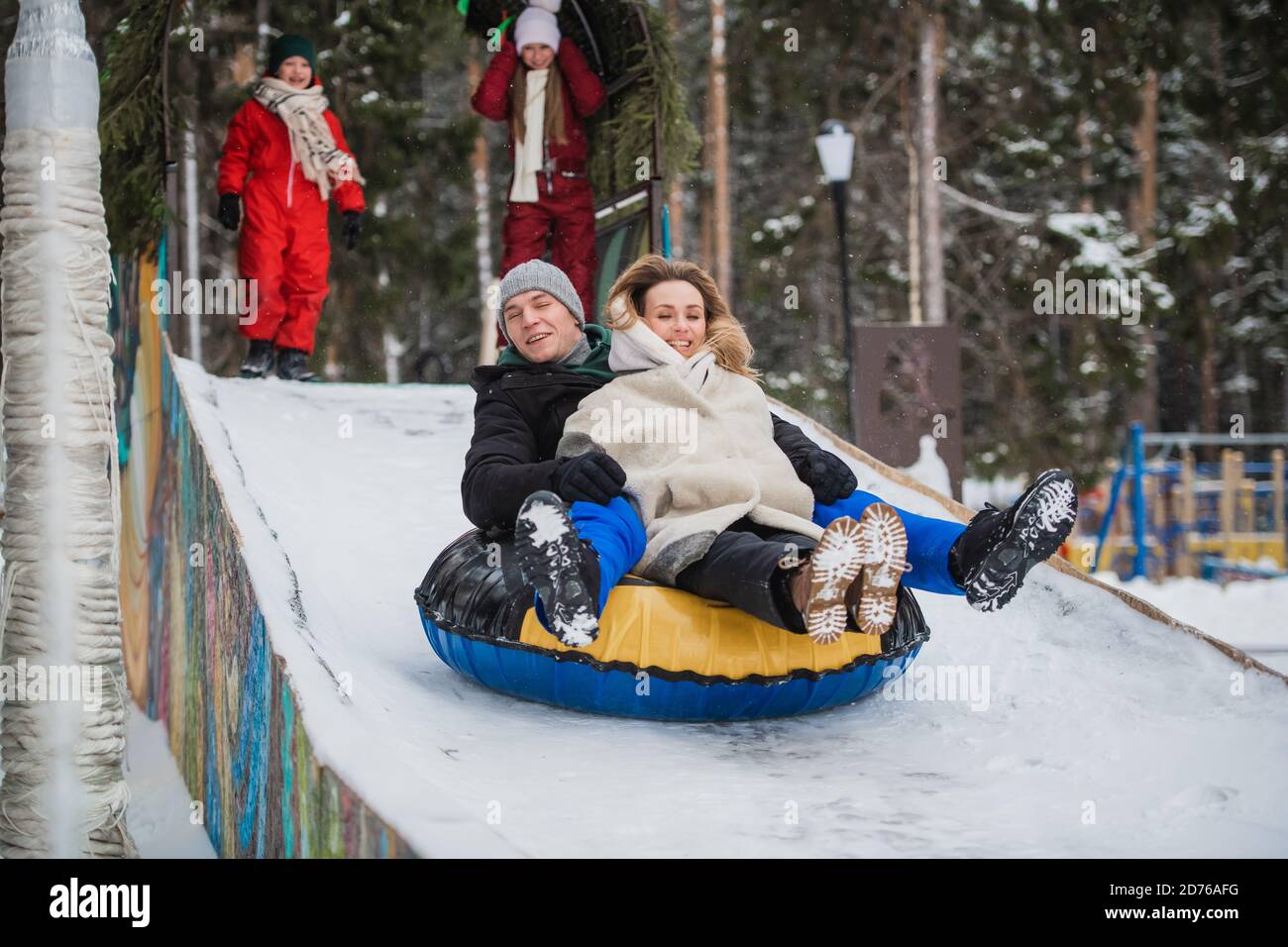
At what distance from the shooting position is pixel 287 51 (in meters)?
5.97

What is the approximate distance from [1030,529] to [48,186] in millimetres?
2146

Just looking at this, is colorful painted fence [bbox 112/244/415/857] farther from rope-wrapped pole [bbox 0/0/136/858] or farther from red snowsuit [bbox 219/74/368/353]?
red snowsuit [bbox 219/74/368/353]

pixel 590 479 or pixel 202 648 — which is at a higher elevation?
pixel 590 479

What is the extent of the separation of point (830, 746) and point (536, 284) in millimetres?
1429

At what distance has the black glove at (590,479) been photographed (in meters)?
2.78

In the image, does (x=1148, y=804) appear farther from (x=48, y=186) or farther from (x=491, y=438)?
(x=48, y=186)

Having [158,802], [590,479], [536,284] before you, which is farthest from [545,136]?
[590,479]

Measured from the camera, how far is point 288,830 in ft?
7.84

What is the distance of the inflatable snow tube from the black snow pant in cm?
6

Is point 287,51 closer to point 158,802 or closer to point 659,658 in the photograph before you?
point 158,802

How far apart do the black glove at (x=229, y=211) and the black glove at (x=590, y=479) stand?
3285mm

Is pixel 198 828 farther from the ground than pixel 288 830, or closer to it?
closer to it

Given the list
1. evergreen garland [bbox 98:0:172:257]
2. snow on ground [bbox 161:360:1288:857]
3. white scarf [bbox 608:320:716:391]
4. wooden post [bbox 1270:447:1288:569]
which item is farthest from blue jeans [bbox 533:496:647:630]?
wooden post [bbox 1270:447:1288:569]
